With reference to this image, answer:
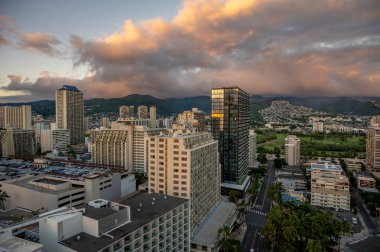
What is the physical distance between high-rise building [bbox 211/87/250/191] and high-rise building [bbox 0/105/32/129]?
124641mm

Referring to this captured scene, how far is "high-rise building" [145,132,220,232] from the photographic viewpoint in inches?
1532

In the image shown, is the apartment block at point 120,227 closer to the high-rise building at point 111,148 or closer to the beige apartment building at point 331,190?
the beige apartment building at point 331,190

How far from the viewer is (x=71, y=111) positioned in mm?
137000

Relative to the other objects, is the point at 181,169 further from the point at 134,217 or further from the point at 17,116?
the point at 17,116

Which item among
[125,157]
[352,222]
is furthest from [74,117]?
[352,222]

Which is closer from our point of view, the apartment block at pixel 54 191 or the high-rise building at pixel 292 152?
the apartment block at pixel 54 191

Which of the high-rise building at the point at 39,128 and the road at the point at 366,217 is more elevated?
the high-rise building at the point at 39,128

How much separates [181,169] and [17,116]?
5754 inches

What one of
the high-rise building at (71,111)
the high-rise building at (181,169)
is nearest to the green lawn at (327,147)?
the high-rise building at (181,169)

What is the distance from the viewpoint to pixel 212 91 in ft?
227

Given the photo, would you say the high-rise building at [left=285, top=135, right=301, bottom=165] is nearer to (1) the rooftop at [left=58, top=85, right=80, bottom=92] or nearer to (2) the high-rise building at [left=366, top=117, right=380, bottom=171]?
(2) the high-rise building at [left=366, top=117, right=380, bottom=171]

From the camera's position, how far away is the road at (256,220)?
4284 centimetres

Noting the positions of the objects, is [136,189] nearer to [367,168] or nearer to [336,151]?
[367,168]

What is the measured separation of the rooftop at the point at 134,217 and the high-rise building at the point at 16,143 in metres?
82.3
